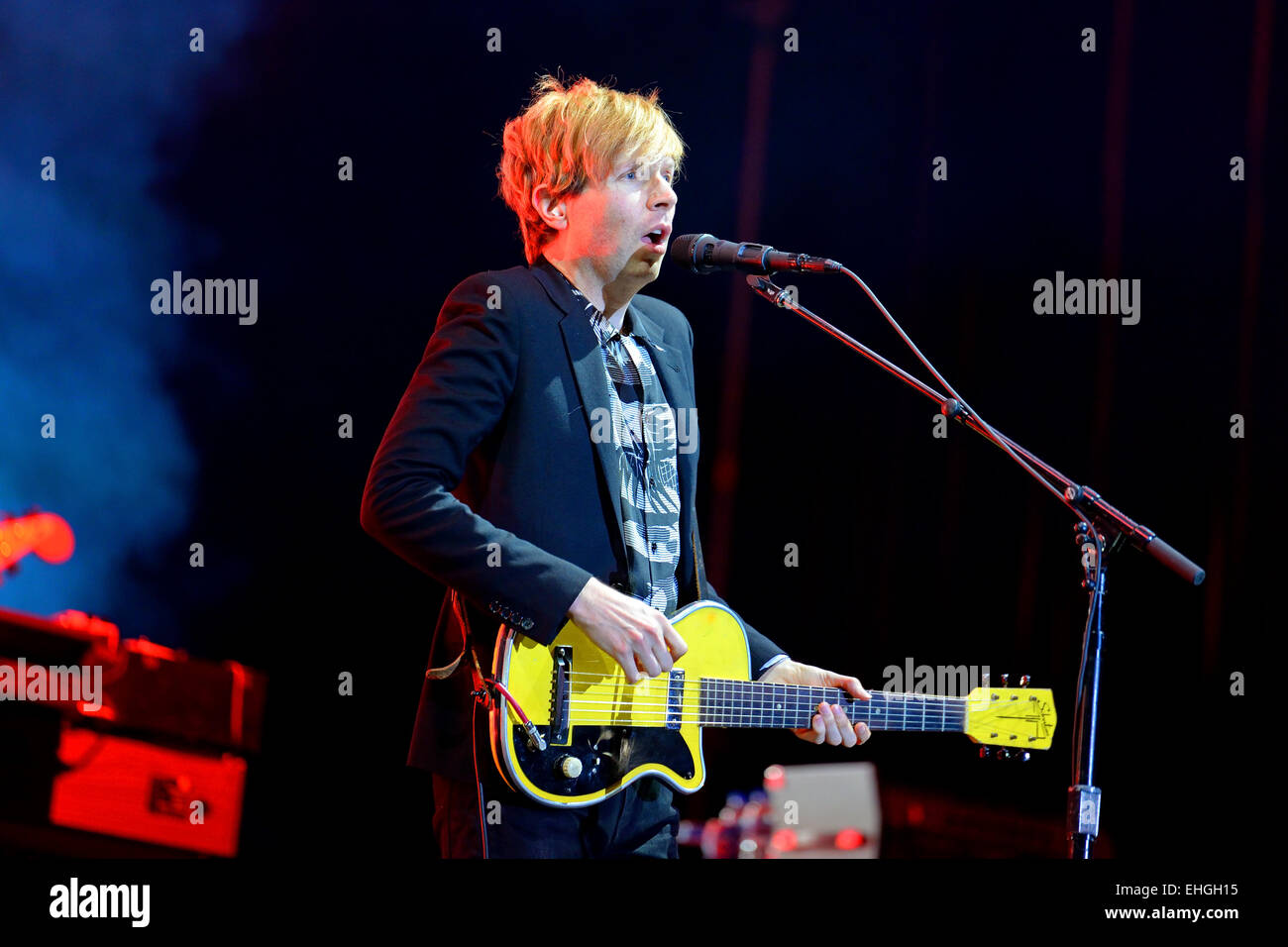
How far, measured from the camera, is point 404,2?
12.3 feet

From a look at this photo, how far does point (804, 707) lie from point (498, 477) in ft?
2.76

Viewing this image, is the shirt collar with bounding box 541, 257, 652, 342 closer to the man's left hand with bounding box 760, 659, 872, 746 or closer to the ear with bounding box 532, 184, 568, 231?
the ear with bounding box 532, 184, 568, 231

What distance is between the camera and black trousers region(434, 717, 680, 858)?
2.07 m

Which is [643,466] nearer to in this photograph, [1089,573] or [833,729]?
[833,729]

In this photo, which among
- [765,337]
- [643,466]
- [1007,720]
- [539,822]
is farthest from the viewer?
[765,337]

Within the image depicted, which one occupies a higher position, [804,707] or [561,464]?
[561,464]

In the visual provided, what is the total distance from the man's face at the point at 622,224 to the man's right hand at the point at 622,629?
2.47 feet

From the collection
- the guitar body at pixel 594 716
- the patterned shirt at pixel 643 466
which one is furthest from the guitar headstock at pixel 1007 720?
the guitar body at pixel 594 716

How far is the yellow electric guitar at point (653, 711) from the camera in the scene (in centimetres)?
210

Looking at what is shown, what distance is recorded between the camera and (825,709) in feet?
8.21

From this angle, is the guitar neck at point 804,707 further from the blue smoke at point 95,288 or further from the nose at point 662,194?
the blue smoke at point 95,288

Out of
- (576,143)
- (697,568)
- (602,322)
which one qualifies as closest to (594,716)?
(697,568)

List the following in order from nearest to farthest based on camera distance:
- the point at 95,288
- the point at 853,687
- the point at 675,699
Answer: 1. the point at 675,699
2. the point at 853,687
3. the point at 95,288

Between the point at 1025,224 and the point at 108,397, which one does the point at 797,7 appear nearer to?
the point at 1025,224
